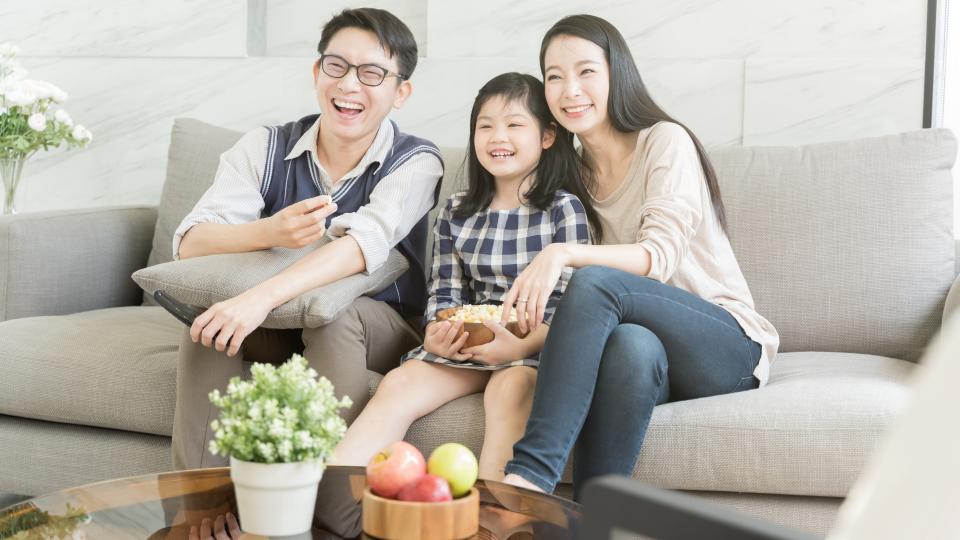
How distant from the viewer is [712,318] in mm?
1767

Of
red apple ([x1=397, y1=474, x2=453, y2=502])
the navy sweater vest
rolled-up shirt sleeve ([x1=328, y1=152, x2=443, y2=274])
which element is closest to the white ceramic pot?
red apple ([x1=397, y1=474, x2=453, y2=502])

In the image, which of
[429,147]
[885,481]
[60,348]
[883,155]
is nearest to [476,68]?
[429,147]

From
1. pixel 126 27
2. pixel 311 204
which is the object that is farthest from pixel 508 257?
pixel 126 27

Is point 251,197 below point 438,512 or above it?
above

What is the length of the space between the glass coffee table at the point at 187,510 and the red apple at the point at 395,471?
7 centimetres

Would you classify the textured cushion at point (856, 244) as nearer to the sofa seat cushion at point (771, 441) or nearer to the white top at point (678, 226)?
the white top at point (678, 226)

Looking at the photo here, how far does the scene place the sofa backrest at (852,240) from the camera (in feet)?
6.89

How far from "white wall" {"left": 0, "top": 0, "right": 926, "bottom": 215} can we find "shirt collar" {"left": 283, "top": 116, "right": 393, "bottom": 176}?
2.20 ft

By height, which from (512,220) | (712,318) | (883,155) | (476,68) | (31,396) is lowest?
(31,396)

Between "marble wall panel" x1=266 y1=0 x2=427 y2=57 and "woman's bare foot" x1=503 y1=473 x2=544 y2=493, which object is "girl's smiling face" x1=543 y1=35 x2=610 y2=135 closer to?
"woman's bare foot" x1=503 y1=473 x2=544 y2=493

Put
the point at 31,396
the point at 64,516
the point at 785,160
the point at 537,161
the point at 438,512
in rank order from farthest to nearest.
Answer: the point at 785,160
the point at 537,161
the point at 31,396
the point at 64,516
the point at 438,512

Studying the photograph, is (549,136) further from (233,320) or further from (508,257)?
(233,320)

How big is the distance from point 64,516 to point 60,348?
92cm

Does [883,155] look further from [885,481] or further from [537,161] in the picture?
[885,481]
